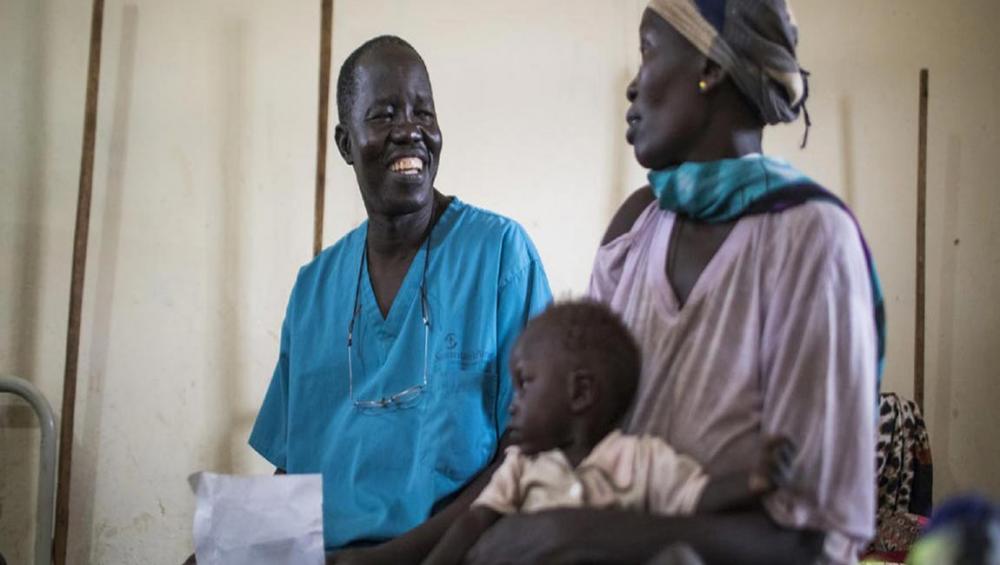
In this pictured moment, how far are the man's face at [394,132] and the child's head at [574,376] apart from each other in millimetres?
715

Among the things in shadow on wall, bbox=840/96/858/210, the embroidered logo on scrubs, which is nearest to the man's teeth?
the embroidered logo on scrubs

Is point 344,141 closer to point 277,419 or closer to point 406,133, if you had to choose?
point 406,133

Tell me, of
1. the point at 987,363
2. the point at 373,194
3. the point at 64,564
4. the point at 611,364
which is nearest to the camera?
the point at 611,364

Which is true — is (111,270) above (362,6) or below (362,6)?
below

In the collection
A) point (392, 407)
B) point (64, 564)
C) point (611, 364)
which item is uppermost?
point (611, 364)

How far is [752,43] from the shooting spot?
1145mm

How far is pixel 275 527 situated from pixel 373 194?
0.59m

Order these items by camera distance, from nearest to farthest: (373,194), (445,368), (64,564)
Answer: (445,368) < (373,194) < (64,564)

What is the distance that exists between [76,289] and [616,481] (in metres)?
2.08

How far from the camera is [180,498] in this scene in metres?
2.91

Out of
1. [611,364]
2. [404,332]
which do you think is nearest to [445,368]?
[404,332]

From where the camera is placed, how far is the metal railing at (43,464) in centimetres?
259

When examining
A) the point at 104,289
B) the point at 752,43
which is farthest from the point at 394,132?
the point at 104,289

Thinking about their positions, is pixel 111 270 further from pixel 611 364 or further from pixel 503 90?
pixel 611 364
